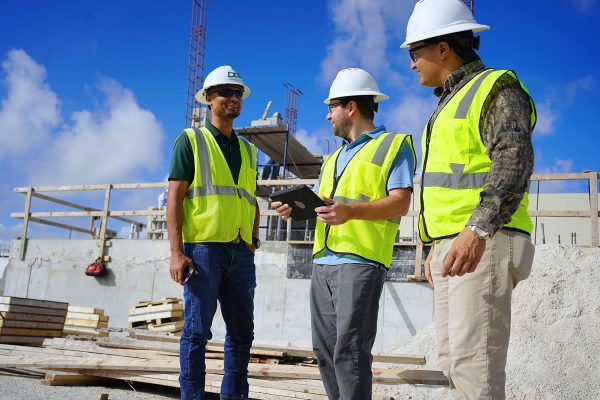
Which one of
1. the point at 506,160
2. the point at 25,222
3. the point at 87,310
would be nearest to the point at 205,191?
the point at 506,160

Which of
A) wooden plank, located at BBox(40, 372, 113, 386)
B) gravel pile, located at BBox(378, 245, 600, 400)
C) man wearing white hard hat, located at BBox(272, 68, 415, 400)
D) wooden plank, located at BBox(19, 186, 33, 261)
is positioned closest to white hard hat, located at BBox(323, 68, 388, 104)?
man wearing white hard hat, located at BBox(272, 68, 415, 400)

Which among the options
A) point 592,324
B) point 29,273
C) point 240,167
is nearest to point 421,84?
point 240,167

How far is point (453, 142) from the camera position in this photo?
224 centimetres

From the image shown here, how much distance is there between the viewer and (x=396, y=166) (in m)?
3.13

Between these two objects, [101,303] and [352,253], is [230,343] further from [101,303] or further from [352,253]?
[101,303]

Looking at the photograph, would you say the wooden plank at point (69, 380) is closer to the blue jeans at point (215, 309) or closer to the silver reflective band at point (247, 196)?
the blue jeans at point (215, 309)

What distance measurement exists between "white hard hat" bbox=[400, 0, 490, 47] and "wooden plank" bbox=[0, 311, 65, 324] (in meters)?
6.87

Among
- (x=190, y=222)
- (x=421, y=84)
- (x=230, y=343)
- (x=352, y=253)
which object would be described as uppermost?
(x=421, y=84)

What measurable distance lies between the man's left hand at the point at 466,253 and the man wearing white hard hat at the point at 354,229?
2.95ft

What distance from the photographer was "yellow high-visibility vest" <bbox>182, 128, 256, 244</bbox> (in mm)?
3566

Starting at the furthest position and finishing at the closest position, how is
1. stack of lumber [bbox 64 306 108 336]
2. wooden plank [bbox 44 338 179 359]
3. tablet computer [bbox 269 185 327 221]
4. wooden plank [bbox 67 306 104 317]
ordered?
wooden plank [bbox 67 306 104 317], stack of lumber [bbox 64 306 108 336], wooden plank [bbox 44 338 179 359], tablet computer [bbox 269 185 327 221]

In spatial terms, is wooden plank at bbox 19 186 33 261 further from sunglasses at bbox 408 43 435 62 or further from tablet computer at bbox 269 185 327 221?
sunglasses at bbox 408 43 435 62

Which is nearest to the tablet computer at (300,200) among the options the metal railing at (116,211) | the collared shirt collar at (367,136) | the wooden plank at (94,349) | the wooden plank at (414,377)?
the collared shirt collar at (367,136)

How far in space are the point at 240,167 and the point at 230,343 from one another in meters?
1.22
